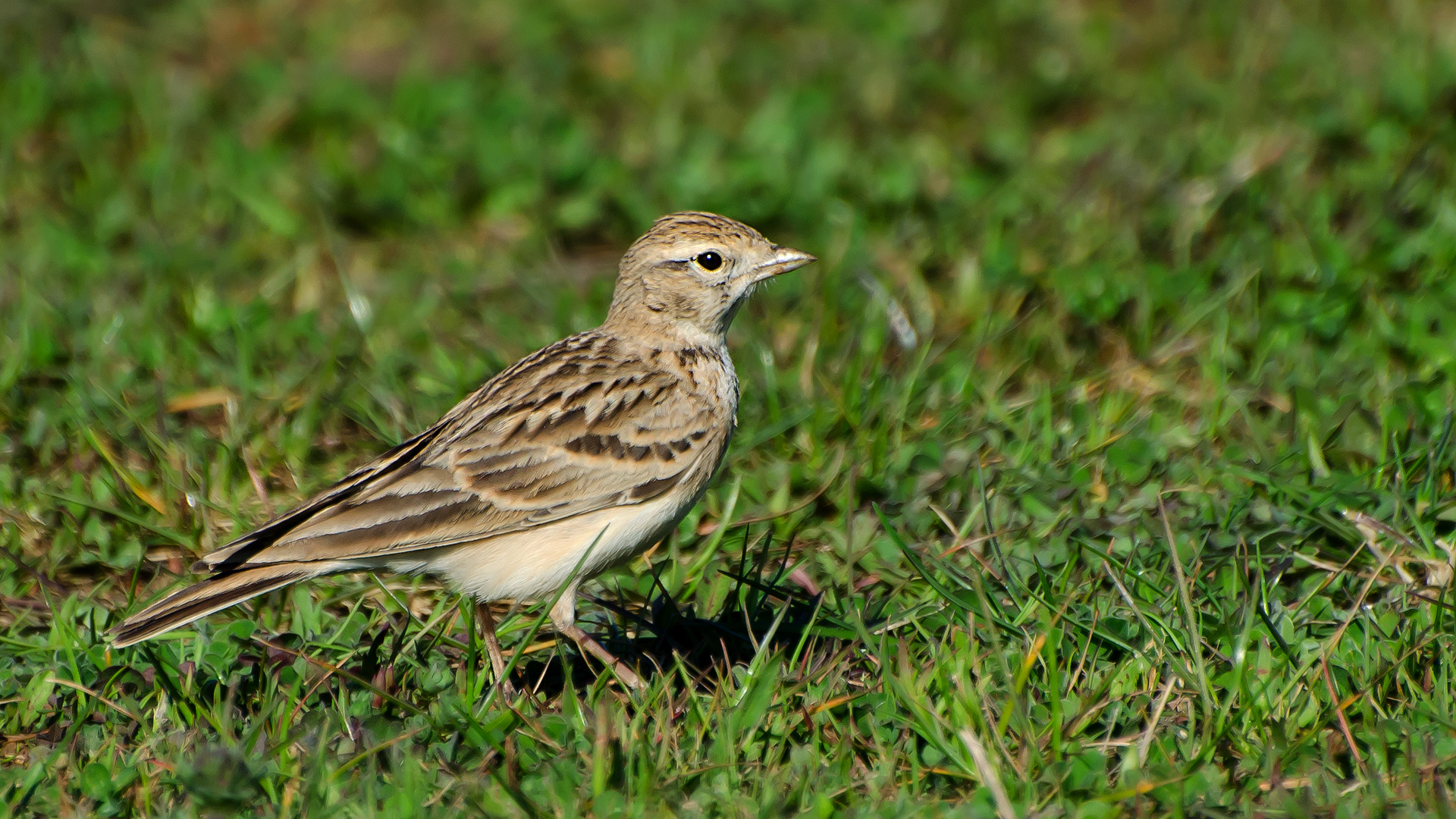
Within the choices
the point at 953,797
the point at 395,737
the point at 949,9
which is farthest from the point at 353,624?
the point at 949,9

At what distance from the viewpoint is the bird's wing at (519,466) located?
16.5 feet

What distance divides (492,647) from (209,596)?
942 millimetres

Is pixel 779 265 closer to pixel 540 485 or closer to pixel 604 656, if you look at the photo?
pixel 540 485

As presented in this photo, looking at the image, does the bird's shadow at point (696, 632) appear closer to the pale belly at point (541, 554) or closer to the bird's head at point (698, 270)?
the pale belly at point (541, 554)

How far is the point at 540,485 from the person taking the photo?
17.3ft

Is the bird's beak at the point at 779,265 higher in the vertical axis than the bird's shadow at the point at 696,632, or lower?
higher

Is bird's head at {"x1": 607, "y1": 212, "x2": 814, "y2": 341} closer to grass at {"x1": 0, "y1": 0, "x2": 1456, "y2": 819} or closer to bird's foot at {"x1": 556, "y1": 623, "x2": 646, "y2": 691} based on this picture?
grass at {"x1": 0, "y1": 0, "x2": 1456, "y2": 819}

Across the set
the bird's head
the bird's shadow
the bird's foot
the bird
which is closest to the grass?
the bird's shadow

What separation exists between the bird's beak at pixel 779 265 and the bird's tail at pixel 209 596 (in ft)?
6.37

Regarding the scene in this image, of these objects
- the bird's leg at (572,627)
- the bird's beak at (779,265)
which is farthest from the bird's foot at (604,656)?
the bird's beak at (779,265)

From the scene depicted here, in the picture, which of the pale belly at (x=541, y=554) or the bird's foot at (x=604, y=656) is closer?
the bird's foot at (x=604, y=656)

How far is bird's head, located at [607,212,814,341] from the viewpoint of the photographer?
5.87 metres

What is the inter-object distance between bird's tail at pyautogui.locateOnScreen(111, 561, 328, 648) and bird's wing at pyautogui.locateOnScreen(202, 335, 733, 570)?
0.03 meters

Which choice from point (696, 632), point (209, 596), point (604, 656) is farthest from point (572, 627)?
point (209, 596)
